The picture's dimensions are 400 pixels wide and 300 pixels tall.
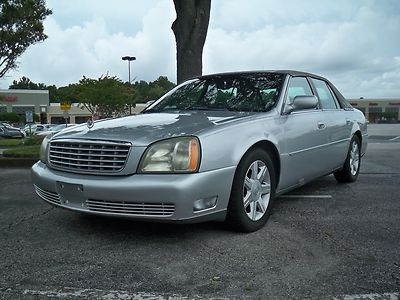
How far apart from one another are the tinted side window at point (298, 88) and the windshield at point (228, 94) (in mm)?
135

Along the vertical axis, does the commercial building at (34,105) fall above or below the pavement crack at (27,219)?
above

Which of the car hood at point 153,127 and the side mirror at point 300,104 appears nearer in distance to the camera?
the car hood at point 153,127

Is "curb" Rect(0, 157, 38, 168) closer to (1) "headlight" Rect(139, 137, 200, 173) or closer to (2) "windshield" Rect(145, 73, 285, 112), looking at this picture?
(2) "windshield" Rect(145, 73, 285, 112)

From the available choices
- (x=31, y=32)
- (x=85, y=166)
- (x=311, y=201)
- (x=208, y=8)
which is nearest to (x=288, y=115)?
(x=311, y=201)

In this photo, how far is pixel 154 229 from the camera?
386 centimetres

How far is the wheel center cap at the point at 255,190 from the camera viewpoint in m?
3.78

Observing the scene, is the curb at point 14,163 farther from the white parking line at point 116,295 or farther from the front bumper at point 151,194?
the white parking line at point 116,295

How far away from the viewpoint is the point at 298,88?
189 inches

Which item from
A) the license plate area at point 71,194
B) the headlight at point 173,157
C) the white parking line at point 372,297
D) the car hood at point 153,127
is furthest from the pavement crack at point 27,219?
the white parking line at point 372,297

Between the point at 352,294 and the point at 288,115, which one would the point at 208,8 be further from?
the point at 352,294

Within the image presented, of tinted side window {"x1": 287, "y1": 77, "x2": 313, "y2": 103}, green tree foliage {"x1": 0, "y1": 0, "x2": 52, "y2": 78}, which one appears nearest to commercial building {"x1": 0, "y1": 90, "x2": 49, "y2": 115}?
green tree foliage {"x1": 0, "y1": 0, "x2": 52, "y2": 78}

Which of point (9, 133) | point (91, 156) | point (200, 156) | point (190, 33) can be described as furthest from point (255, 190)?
point (9, 133)

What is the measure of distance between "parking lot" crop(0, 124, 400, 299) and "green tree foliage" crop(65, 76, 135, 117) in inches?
1136

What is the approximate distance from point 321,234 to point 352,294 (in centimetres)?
115
